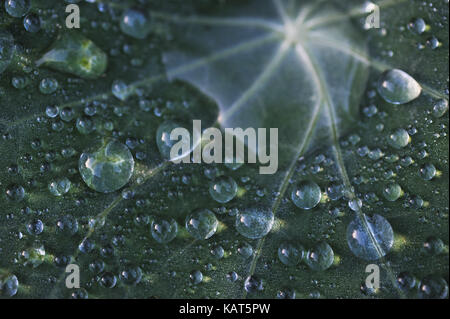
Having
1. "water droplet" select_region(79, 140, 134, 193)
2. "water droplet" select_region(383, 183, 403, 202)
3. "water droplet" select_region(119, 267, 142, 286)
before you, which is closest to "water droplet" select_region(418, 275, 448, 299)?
"water droplet" select_region(383, 183, 403, 202)

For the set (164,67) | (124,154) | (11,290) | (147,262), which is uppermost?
(164,67)

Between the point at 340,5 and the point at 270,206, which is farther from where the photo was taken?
the point at 340,5

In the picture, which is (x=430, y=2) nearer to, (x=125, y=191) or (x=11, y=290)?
(x=125, y=191)

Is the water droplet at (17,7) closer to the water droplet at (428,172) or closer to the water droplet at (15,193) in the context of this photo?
the water droplet at (15,193)

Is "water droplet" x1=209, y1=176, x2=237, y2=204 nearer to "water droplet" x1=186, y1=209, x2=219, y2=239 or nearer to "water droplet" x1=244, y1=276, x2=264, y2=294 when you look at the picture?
"water droplet" x1=186, y1=209, x2=219, y2=239

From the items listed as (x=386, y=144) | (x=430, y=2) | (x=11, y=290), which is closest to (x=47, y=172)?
(x=11, y=290)

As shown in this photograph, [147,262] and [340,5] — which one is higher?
[340,5]
